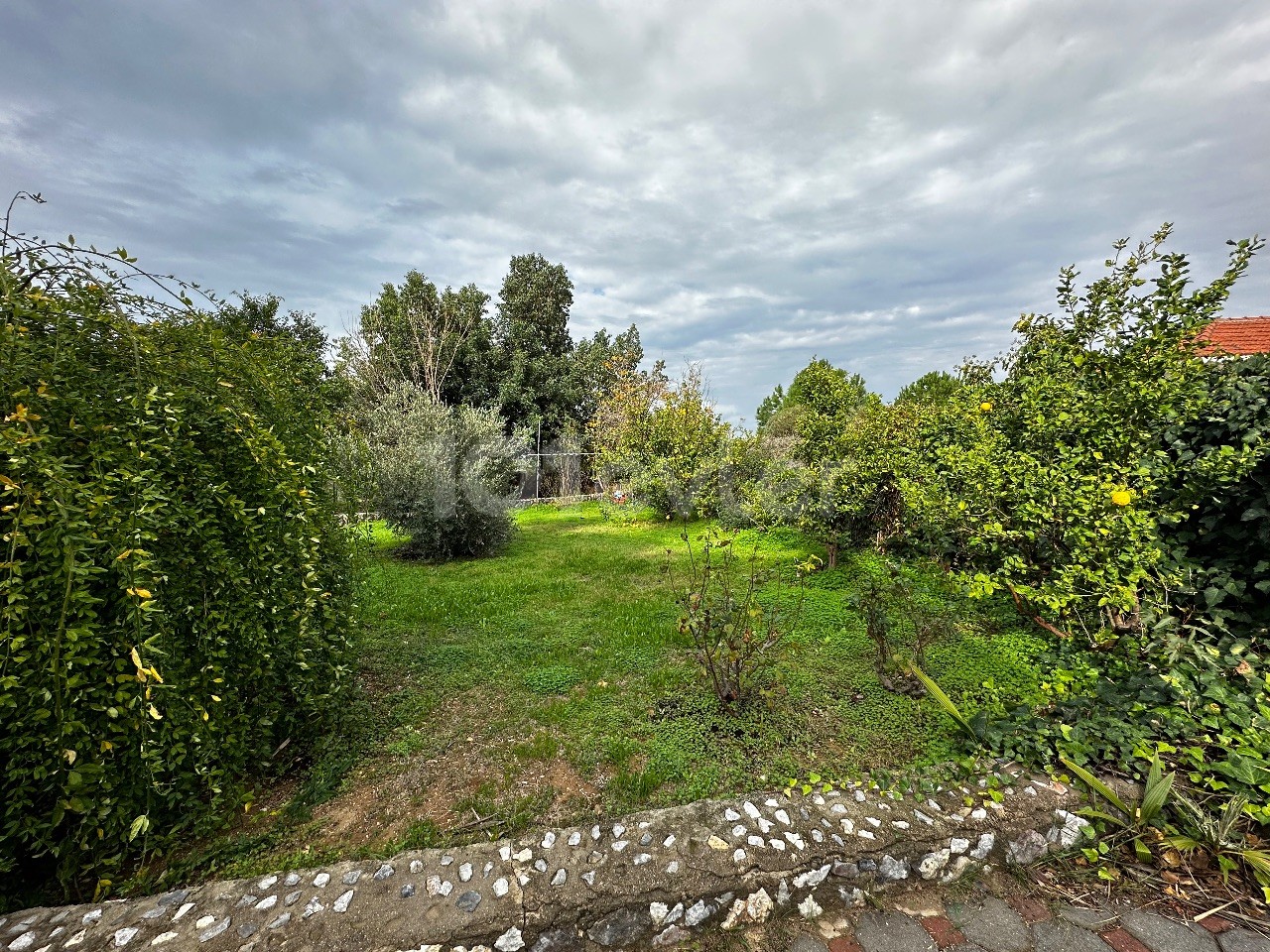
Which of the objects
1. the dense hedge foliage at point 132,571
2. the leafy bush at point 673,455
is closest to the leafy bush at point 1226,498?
the dense hedge foliage at point 132,571

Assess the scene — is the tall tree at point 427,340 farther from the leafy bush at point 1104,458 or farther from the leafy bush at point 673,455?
the leafy bush at point 1104,458

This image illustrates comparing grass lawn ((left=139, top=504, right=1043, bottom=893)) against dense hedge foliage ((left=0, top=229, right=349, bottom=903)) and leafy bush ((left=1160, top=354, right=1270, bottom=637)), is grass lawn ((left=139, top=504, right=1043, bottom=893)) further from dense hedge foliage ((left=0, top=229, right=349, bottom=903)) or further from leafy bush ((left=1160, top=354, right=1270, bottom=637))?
leafy bush ((left=1160, top=354, right=1270, bottom=637))

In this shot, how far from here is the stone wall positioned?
1540 millimetres

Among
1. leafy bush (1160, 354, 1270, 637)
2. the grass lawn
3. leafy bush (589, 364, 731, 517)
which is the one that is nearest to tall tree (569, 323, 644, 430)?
leafy bush (589, 364, 731, 517)

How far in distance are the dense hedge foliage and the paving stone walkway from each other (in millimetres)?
2160

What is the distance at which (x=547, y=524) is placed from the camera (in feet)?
34.2

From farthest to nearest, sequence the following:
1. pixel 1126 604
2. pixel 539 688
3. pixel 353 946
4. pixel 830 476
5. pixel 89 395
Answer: pixel 830 476 < pixel 539 688 < pixel 1126 604 < pixel 89 395 < pixel 353 946

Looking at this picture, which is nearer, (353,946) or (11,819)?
(353,946)

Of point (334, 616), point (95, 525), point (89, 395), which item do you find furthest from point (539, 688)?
point (89, 395)

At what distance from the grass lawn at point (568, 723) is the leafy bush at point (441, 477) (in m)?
2.45

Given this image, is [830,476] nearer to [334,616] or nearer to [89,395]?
[334,616]

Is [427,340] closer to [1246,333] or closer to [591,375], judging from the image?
[591,375]

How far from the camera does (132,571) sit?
1635 mm

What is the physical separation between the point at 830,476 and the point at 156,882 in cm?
572
